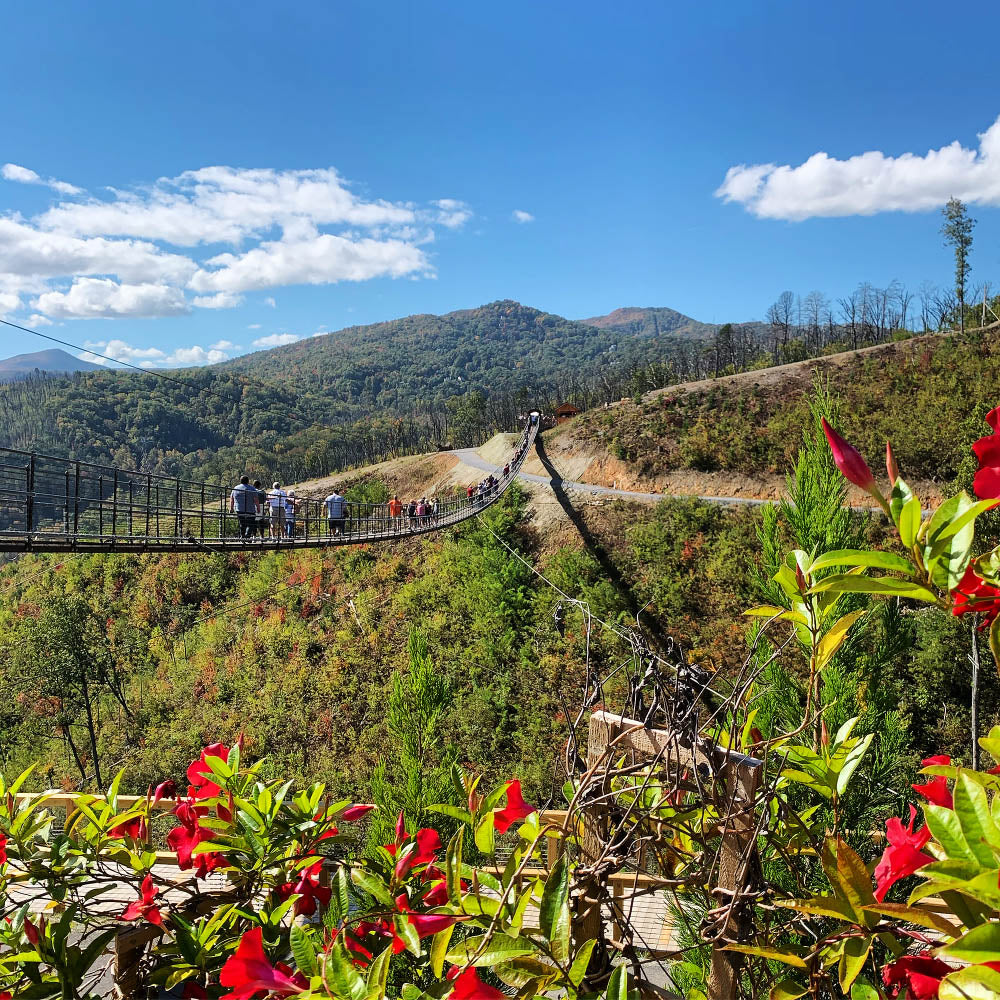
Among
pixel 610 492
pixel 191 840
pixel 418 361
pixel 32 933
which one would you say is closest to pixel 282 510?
pixel 191 840

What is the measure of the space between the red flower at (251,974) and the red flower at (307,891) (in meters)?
0.44

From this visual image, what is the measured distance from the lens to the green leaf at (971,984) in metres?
0.40

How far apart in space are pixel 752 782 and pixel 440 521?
49.6 feet

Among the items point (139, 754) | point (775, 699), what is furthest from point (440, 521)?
point (775, 699)

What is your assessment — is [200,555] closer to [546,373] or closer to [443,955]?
[443,955]

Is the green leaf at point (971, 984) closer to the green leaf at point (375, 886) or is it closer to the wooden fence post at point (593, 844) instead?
the wooden fence post at point (593, 844)

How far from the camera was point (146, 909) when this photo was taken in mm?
1163

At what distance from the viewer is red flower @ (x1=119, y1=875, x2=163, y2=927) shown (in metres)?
1.16

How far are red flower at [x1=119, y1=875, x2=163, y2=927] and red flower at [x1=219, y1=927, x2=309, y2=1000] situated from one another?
57 cm

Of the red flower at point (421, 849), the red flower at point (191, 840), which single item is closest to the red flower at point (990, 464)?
the red flower at point (421, 849)

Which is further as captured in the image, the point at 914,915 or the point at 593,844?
the point at 593,844

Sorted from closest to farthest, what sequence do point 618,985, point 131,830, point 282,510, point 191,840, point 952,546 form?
point 952,546 → point 618,985 → point 191,840 → point 131,830 → point 282,510

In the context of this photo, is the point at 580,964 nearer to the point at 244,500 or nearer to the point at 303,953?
the point at 303,953

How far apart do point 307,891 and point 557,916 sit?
2.28 ft
